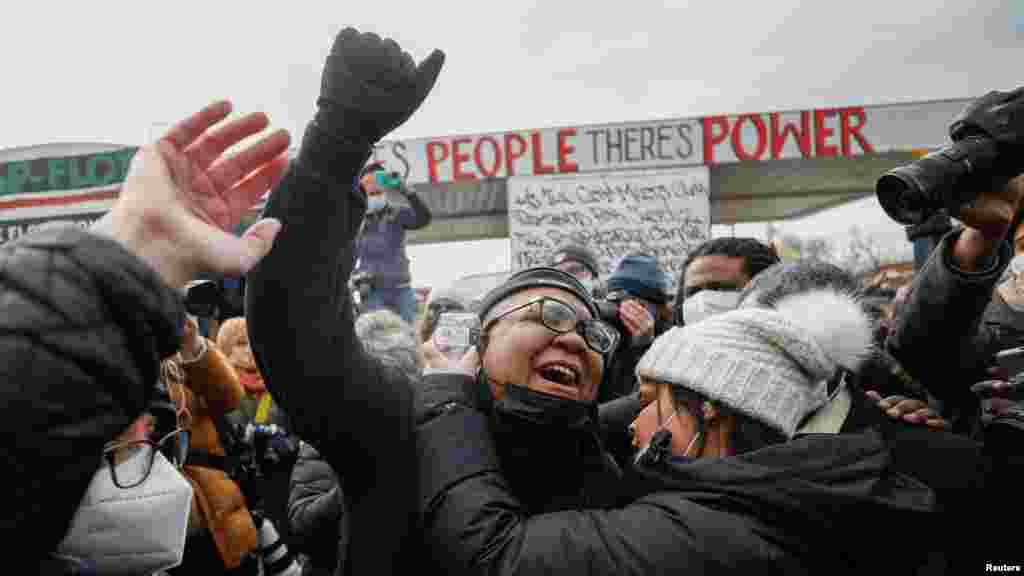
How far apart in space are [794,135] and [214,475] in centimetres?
710

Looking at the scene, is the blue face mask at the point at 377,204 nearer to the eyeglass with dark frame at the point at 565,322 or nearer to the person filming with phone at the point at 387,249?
the person filming with phone at the point at 387,249

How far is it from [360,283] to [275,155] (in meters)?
4.43

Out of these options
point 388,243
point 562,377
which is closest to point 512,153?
point 388,243

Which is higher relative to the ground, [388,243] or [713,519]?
[713,519]

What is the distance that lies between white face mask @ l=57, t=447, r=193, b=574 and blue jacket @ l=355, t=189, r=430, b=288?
3684 millimetres

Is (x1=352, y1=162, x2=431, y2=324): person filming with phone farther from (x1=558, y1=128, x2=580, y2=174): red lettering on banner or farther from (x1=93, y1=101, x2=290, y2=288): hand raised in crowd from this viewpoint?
(x1=93, y1=101, x2=290, y2=288): hand raised in crowd

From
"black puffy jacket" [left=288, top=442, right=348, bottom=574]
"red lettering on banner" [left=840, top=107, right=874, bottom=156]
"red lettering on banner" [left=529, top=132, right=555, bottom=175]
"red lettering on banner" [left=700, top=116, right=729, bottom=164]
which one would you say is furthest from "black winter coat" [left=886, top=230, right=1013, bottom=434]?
"red lettering on banner" [left=840, top=107, right=874, bottom=156]

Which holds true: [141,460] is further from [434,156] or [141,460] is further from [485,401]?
[434,156]

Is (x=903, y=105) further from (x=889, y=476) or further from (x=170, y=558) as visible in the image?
(x=170, y=558)

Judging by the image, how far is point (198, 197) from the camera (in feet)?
2.95

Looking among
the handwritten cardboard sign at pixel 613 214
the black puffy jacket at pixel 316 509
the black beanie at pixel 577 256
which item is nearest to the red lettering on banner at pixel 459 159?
the handwritten cardboard sign at pixel 613 214

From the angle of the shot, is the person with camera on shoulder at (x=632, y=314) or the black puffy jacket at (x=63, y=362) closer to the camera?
the black puffy jacket at (x=63, y=362)

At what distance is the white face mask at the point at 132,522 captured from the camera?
1.61 m

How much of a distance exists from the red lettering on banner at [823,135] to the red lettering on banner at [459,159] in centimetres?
372
